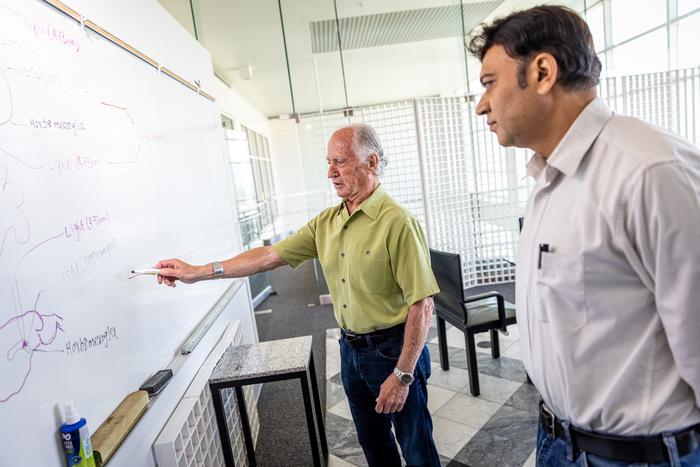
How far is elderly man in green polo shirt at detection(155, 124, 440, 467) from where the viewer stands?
150 cm

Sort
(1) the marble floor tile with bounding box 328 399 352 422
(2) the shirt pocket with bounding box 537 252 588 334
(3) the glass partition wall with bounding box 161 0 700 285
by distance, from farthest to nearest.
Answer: (3) the glass partition wall with bounding box 161 0 700 285 → (1) the marble floor tile with bounding box 328 399 352 422 → (2) the shirt pocket with bounding box 537 252 588 334

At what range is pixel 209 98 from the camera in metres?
2.61

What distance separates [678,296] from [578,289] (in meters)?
0.15

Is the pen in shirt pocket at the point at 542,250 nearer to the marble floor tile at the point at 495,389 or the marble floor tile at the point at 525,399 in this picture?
the marble floor tile at the point at 525,399

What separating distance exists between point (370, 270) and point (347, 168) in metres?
0.40

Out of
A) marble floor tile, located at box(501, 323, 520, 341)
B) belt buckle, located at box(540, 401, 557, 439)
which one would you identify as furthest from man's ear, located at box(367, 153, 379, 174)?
marble floor tile, located at box(501, 323, 520, 341)

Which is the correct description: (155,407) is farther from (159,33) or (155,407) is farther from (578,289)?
(159,33)

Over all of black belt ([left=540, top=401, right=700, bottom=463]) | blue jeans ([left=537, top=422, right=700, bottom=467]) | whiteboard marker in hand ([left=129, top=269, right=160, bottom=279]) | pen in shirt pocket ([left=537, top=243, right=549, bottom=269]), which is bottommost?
blue jeans ([left=537, top=422, right=700, bottom=467])

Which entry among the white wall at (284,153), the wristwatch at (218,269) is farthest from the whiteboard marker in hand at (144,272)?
the white wall at (284,153)

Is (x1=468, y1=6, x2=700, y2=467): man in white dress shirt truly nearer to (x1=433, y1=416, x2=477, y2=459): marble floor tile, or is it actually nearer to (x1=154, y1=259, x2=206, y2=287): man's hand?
(x1=154, y1=259, x2=206, y2=287): man's hand

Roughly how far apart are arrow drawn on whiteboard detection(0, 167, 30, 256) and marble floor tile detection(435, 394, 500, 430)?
2.31 meters

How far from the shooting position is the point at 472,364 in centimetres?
265

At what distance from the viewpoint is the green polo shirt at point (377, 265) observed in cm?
151

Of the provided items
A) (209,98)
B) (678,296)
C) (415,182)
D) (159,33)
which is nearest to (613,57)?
(415,182)
